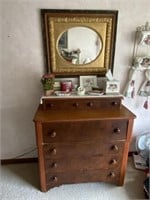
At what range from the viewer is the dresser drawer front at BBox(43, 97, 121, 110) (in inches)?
68.9

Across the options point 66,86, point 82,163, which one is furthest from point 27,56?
point 82,163

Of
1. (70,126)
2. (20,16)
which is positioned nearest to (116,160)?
(70,126)

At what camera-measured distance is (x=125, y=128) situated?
64.5 inches

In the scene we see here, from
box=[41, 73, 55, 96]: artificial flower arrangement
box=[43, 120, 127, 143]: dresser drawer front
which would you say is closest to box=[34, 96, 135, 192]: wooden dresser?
box=[43, 120, 127, 143]: dresser drawer front

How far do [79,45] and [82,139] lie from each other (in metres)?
0.94

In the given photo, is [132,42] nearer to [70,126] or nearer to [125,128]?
[125,128]

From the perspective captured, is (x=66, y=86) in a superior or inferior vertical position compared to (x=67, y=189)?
superior

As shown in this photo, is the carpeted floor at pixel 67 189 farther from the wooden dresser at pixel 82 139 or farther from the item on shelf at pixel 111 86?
the item on shelf at pixel 111 86

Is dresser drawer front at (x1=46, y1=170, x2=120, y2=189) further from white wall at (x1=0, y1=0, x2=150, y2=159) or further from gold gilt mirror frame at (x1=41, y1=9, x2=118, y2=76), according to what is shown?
gold gilt mirror frame at (x1=41, y1=9, x2=118, y2=76)

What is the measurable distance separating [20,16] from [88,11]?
65 centimetres

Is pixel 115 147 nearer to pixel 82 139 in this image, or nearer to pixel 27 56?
pixel 82 139

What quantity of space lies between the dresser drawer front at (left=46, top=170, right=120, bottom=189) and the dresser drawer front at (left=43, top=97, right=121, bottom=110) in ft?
2.06

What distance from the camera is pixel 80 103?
5.81ft

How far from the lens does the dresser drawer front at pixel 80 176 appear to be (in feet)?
5.76
